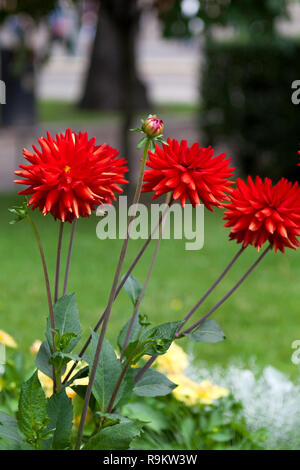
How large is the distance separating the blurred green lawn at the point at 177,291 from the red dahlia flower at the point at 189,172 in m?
2.02

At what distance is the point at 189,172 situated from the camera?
146cm

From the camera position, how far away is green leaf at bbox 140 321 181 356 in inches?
58.4

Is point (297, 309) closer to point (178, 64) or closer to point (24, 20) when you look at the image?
point (24, 20)

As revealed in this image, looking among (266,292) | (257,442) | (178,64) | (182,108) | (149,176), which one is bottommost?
(257,442)

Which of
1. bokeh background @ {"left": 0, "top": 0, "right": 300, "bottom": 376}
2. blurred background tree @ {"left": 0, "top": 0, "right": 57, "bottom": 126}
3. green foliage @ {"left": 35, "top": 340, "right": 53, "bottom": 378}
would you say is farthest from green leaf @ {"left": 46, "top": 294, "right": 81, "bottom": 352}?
blurred background tree @ {"left": 0, "top": 0, "right": 57, "bottom": 126}

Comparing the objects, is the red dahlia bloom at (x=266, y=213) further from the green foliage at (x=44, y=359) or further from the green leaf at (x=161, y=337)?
the green foliage at (x=44, y=359)

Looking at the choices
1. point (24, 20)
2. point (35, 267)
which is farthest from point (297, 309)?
point (24, 20)

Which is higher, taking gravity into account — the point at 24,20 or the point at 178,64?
the point at 178,64

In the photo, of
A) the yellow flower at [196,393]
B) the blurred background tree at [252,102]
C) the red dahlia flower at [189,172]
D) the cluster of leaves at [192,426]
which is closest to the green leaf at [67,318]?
the red dahlia flower at [189,172]

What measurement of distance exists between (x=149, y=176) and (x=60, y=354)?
410mm

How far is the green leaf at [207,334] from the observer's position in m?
1.61

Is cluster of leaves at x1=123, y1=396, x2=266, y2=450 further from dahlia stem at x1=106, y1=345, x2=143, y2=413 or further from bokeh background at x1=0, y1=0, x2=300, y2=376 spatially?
bokeh background at x1=0, y1=0, x2=300, y2=376

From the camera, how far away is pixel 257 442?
223 centimetres
